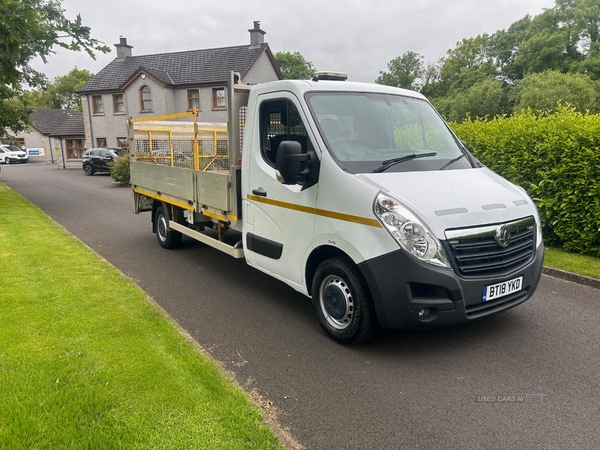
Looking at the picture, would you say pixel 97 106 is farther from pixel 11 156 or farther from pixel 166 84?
pixel 11 156

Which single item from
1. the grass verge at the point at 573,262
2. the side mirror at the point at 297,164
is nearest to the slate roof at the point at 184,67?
the grass verge at the point at 573,262

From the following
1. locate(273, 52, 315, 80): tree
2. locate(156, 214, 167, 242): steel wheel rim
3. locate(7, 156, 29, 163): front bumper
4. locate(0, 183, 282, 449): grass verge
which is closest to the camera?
locate(0, 183, 282, 449): grass verge

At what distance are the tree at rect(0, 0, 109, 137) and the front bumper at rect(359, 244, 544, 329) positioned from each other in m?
12.1

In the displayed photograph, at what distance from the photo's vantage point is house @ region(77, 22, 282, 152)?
98.4ft

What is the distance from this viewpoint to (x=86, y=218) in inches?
455

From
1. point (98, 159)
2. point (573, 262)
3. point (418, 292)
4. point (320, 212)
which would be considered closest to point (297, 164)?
point (320, 212)

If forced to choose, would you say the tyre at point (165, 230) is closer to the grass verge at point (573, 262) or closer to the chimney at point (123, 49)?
the grass verge at point (573, 262)

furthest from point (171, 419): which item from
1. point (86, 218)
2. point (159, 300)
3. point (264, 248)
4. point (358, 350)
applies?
point (86, 218)

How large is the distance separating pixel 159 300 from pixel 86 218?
7306 mm

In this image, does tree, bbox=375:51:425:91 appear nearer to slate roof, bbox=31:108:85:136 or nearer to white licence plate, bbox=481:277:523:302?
slate roof, bbox=31:108:85:136

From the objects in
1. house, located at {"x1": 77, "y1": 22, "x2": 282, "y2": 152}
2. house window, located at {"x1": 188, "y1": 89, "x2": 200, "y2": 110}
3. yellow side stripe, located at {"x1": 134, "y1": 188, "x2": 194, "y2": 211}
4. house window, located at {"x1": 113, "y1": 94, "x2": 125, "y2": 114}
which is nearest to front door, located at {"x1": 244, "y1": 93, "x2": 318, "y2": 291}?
yellow side stripe, located at {"x1": 134, "y1": 188, "x2": 194, "y2": 211}

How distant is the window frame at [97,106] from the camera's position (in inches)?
1331

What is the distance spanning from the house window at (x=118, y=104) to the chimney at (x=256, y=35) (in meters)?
10.6

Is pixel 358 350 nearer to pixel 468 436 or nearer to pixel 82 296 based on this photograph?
pixel 468 436
